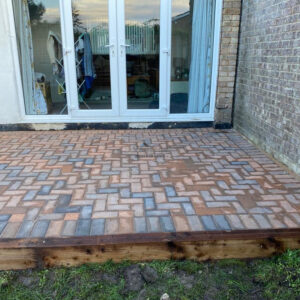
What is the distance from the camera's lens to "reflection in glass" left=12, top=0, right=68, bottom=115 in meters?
4.11

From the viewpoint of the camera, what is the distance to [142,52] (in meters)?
4.29

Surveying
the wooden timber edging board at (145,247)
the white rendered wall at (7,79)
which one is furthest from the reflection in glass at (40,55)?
the wooden timber edging board at (145,247)

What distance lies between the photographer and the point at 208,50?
14.5ft

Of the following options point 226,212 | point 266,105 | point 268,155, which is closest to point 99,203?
point 226,212

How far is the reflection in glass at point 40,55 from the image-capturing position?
411 cm

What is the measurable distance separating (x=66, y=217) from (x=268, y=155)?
2386mm

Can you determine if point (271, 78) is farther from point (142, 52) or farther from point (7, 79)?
point (7, 79)

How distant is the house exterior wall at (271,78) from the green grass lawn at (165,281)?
4.28 ft

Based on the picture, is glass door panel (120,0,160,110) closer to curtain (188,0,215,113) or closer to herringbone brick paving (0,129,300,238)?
curtain (188,0,215,113)

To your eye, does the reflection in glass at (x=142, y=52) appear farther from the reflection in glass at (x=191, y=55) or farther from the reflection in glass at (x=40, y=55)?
→ the reflection in glass at (x=40, y=55)

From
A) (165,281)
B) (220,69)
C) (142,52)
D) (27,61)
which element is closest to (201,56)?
(220,69)

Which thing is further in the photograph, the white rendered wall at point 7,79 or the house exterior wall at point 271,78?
the white rendered wall at point 7,79

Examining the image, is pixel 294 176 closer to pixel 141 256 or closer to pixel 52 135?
pixel 141 256

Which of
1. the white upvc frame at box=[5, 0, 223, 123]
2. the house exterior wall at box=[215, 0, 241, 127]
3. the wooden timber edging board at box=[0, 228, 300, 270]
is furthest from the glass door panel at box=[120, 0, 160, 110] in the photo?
the wooden timber edging board at box=[0, 228, 300, 270]
